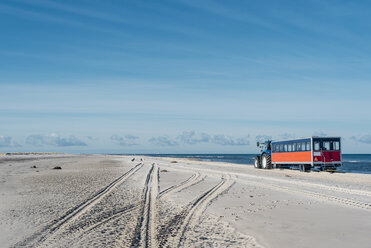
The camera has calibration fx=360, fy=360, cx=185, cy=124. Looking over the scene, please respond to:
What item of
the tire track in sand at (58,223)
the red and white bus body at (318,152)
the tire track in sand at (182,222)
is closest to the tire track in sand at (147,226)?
the tire track in sand at (182,222)

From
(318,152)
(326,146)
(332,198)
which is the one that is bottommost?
(332,198)

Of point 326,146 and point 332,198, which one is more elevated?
point 326,146

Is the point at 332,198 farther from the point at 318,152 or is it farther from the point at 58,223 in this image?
the point at 318,152

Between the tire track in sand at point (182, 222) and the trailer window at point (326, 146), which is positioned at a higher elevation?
the trailer window at point (326, 146)

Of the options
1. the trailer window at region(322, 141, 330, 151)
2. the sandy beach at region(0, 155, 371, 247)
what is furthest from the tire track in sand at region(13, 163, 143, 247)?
the trailer window at region(322, 141, 330, 151)

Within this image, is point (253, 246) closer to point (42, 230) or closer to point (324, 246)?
point (324, 246)

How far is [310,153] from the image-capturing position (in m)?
29.1

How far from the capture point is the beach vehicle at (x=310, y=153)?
28.8m

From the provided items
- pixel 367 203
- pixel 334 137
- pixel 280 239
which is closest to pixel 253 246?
pixel 280 239

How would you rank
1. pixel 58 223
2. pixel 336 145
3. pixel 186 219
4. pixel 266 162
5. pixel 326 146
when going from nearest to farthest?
pixel 58 223 < pixel 186 219 < pixel 326 146 < pixel 336 145 < pixel 266 162

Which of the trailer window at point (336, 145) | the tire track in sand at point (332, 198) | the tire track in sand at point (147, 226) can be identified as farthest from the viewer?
the trailer window at point (336, 145)

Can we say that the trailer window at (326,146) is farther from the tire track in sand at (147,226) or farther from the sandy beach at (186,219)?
the tire track in sand at (147,226)

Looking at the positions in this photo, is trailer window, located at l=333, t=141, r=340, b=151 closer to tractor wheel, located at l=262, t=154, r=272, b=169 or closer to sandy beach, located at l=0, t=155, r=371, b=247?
tractor wheel, located at l=262, t=154, r=272, b=169

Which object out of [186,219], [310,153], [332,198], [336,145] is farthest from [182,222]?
[336,145]
